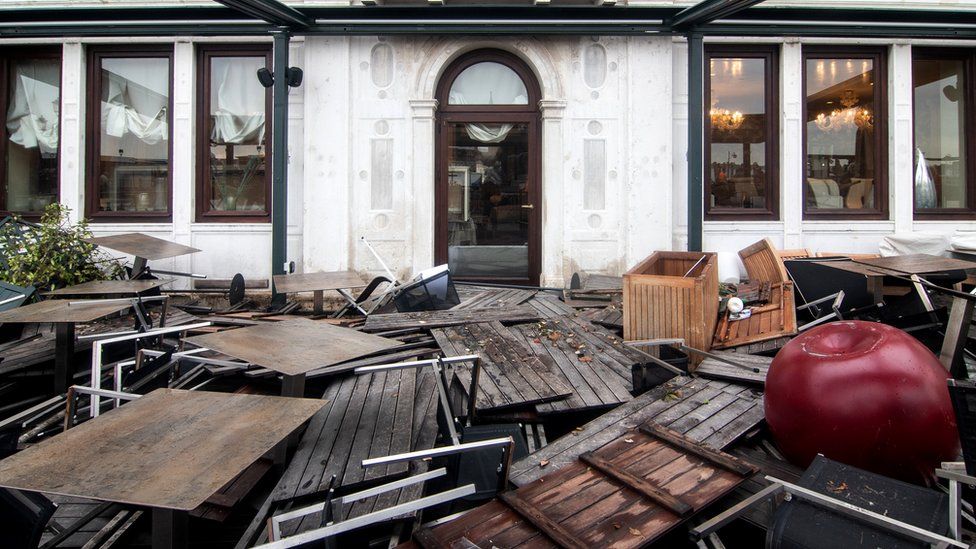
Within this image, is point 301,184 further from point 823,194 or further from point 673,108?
point 823,194

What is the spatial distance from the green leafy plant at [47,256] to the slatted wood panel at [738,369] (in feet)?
23.0

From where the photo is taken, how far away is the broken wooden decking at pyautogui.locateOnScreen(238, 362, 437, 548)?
2826mm

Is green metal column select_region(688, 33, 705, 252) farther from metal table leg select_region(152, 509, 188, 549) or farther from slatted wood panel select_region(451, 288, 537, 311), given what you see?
metal table leg select_region(152, 509, 188, 549)

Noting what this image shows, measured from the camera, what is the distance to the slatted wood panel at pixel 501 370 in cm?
399

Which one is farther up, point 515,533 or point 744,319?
point 744,319

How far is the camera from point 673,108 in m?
8.42

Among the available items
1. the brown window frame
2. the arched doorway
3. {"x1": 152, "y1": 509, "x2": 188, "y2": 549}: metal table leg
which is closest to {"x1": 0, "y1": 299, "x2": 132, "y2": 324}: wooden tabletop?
{"x1": 152, "y1": 509, "x2": 188, "y2": 549}: metal table leg

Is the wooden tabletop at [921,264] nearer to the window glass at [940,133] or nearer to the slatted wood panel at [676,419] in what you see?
the slatted wood panel at [676,419]

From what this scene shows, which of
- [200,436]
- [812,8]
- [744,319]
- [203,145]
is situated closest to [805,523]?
[200,436]

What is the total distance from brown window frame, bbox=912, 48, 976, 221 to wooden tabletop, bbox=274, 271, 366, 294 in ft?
28.5

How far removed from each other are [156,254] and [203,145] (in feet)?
9.20

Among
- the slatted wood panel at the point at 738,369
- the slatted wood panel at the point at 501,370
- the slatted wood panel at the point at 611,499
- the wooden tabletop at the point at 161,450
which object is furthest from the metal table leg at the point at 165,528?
the slatted wood panel at the point at 738,369

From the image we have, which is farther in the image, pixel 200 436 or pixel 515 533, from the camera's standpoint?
pixel 515 533

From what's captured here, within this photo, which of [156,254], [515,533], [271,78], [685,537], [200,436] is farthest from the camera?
[271,78]
